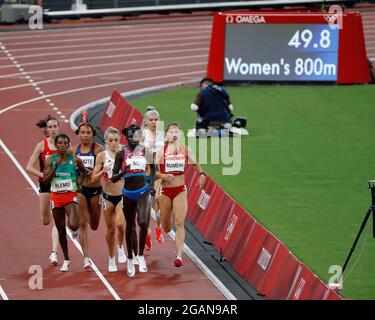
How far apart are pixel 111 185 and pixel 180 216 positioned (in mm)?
1104

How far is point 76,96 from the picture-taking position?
33.1 meters

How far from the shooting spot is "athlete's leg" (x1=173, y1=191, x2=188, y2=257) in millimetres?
17812

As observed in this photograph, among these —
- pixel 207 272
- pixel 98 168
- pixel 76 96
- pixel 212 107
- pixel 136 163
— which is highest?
pixel 136 163

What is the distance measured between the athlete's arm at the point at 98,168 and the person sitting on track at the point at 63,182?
177mm

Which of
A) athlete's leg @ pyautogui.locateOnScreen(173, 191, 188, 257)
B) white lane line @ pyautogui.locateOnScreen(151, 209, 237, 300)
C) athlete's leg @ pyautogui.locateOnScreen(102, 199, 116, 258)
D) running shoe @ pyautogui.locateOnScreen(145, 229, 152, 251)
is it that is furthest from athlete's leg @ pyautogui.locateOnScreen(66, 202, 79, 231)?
white lane line @ pyautogui.locateOnScreen(151, 209, 237, 300)

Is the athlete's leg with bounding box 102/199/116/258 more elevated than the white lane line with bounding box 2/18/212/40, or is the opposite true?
the athlete's leg with bounding box 102/199/116/258

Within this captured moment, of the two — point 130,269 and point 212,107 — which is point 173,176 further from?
point 212,107

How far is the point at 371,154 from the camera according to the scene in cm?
2559

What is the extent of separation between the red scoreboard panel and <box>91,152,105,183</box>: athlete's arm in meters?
16.3

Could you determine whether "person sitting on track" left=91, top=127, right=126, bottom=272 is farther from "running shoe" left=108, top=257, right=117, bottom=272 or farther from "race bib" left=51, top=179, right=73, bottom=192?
"race bib" left=51, top=179, right=73, bottom=192

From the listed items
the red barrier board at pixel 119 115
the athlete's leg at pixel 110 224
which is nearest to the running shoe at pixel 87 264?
the athlete's leg at pixel 110 224

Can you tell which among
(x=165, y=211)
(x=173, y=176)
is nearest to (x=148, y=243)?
(x=165, y=211)

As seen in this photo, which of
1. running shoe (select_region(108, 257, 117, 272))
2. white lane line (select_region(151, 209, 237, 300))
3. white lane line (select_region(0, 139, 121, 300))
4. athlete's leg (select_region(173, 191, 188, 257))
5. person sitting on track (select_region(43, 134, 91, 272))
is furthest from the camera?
athlete's leg (select_region(173, 191, 188, 257))

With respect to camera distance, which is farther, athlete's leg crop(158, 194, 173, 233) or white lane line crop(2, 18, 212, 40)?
white lane line crop(2, 18, 212, 40)
